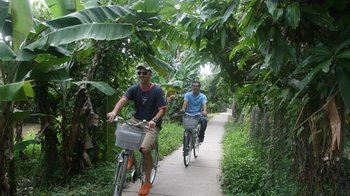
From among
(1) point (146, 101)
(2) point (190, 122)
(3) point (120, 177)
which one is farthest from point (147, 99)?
(2) point (190, 122)

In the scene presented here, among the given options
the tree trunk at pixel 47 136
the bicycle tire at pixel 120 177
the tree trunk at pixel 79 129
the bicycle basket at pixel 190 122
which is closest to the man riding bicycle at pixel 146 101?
the bicycle tire at pixel 120 177

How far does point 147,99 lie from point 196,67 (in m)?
1.08

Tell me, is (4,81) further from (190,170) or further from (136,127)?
(190,170)

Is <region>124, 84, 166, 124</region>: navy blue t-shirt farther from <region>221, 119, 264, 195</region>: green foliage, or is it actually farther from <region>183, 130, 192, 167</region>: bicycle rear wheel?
<region>183, 130, 192, 167</region>: bicycle rear wheel

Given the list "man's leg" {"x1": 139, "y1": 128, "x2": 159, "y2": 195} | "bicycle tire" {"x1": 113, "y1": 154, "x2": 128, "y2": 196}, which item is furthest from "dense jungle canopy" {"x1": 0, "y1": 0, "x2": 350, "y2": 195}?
"bicycle tire" {"x1": 113, "y1": 154, "x2": 128, "y2": 196}

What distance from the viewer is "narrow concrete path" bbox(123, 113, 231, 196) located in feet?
20.4

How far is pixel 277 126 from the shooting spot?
4.98 metres

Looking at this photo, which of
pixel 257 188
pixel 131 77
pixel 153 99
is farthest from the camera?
pixel 131 77

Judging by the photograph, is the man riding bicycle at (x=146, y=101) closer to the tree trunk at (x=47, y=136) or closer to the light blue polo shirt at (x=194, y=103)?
the tree trunk at (x=47, y=136)

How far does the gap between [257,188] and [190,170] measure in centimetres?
220

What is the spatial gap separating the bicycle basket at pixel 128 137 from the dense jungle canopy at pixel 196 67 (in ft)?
3.11

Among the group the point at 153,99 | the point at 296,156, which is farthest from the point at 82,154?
the point at 296,156

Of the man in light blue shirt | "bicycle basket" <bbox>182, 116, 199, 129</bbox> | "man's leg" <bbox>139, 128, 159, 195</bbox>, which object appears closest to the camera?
"man's leg" <bbox>139, 128, 159, 195</bbox>

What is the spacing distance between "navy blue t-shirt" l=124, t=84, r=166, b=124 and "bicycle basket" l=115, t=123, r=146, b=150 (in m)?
0.67
